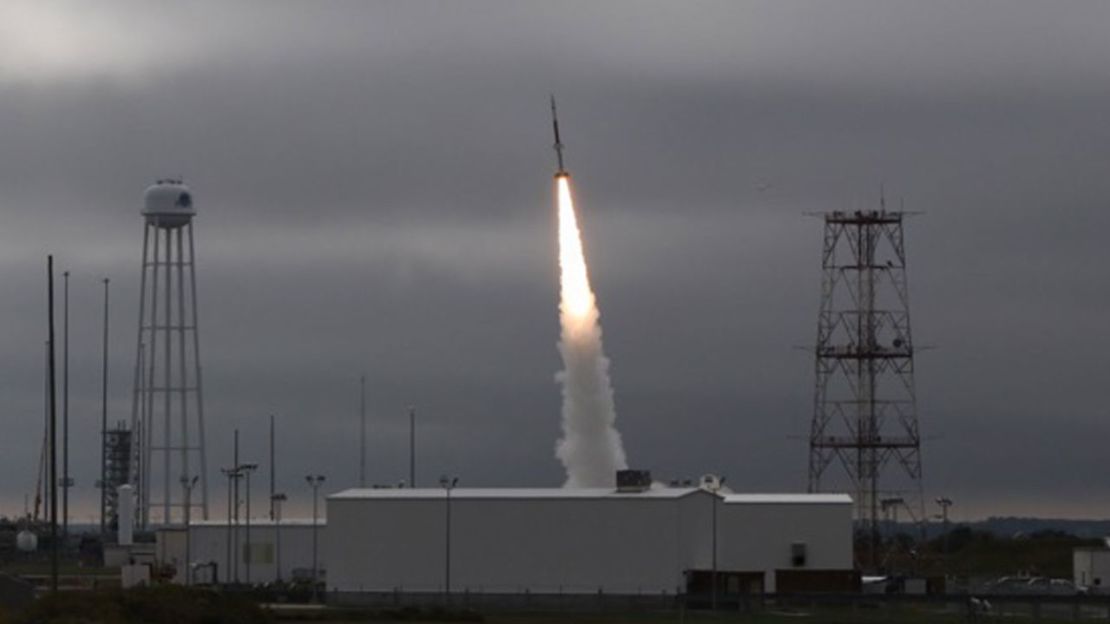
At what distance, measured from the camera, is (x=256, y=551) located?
411 ft

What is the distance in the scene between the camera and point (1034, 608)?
88.6 m

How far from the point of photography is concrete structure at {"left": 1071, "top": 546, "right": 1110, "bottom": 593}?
120000 millimetres

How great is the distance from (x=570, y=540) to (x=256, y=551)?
2773 cm

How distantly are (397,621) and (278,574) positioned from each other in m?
41.7

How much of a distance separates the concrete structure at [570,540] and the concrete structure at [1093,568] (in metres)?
18.4

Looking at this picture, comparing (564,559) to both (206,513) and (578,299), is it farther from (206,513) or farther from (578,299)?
(206,513)

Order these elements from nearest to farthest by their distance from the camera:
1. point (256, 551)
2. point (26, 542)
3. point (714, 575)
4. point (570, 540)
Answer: point (714, 575), point (570, 540), point (256, 551), point (26, 542)

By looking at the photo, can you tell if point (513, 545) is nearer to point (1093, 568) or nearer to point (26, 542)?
point (1093, 568)

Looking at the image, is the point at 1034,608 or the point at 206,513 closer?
the point at 1034,608

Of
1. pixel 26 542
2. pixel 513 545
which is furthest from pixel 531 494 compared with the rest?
pixel 26 542

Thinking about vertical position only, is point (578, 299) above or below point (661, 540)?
above

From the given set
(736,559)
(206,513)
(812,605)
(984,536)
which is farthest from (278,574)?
(984,536)

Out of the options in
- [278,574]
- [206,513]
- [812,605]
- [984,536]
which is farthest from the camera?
[984,536]

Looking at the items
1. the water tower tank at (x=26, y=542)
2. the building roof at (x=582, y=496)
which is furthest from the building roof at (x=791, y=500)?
the water tower tank at (x=26, y=542)
